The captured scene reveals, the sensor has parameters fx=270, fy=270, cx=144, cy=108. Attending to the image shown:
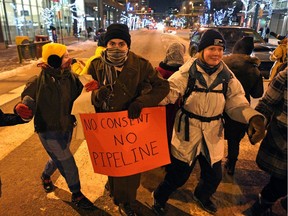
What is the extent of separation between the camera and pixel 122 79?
7.86ft

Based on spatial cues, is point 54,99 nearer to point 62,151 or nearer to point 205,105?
point 62,151

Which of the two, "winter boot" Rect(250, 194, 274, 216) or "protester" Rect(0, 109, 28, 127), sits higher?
"protester" Rect(0, 109, 28, 127)

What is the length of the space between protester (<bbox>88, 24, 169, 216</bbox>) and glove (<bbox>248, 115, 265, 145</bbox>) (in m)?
0.80

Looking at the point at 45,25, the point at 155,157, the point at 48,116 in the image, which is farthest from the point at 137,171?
the point at 45,25

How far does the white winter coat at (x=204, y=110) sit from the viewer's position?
248 cm

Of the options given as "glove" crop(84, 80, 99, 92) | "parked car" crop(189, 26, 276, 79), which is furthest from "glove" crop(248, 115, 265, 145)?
"parked car" crop(189, 26, 276, 79)

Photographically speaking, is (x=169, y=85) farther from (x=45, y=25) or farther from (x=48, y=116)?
(x=45, y=25)

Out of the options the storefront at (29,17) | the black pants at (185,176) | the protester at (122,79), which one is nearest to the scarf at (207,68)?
the protester at (122,79)

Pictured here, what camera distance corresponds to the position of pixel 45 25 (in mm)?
27234

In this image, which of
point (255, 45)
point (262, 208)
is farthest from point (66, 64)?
point (255, 45)

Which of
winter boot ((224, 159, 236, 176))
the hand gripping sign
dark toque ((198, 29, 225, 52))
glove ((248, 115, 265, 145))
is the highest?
dark toque ((198, 29, 225, 52))

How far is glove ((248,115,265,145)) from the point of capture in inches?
88.5

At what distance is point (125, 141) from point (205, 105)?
819mm

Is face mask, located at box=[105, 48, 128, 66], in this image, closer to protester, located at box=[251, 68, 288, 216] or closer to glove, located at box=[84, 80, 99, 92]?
glove, located at box=[84, 80, 99, 92]
